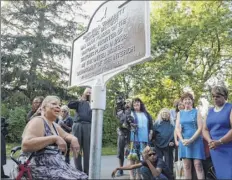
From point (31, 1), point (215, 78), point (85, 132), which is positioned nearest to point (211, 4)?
point (215, 78)

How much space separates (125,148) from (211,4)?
12.1 m

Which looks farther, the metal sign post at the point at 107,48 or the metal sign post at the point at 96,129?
the metal sign post at the point at 96,129

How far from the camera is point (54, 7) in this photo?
22.4 m

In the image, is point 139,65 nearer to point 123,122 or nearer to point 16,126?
point 16,126

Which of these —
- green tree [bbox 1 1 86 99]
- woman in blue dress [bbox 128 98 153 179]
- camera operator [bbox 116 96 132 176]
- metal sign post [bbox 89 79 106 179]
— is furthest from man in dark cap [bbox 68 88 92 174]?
green tree [bbox 1 1 86 99]

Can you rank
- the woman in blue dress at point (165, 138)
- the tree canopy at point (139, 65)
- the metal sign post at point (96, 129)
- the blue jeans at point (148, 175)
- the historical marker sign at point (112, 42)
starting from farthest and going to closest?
the tree canopy at point (139, 65), the woman in blue dress at point (165, 138), the blue jeans at point (148, 175), the metal sign post at point (96, 129), the historical marker sign at point (112, 42)

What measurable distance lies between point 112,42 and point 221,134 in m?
2.09

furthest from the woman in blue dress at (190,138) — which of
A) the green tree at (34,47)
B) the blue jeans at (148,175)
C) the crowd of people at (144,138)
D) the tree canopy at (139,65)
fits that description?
the green tree at (34,47)

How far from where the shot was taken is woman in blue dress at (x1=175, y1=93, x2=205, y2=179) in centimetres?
507

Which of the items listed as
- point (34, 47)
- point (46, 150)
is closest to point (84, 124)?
point (46, 150)

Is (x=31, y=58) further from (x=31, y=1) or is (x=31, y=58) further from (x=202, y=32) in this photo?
(x=202, y=32)

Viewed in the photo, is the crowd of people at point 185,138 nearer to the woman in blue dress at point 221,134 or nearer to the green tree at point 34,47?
the woman in blue dress at point 221,134

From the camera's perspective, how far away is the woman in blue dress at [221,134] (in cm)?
419

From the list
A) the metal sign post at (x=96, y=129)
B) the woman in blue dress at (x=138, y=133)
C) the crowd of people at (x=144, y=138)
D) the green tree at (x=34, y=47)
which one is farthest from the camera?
the green tree at (x=34, y=47)
